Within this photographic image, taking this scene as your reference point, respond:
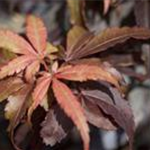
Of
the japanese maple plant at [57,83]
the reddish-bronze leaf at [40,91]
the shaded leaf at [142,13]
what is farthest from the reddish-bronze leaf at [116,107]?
the shaded leaf at [142,13]

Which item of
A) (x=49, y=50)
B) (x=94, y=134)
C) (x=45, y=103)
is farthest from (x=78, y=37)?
(x=94, y=134)

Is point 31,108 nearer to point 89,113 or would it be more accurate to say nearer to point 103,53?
point 89,113

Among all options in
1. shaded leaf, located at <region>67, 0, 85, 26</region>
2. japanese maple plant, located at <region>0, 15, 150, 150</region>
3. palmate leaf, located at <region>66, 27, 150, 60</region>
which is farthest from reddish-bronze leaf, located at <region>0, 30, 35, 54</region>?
shaded leaf, located at <region>67, 0, 85, 26</region>

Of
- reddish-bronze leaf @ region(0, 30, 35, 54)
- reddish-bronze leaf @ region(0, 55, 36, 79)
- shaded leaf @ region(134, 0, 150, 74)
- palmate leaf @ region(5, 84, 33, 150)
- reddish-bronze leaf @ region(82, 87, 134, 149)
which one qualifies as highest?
reddish-bronze leaf @ region(0, 30, 35, 54)

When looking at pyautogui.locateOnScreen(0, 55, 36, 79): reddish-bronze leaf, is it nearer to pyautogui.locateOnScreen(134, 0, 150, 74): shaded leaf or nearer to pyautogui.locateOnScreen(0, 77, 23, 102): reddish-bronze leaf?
pyautogui.locateOnScreen(0, 77, 23, 102): reddish-bronze leaf

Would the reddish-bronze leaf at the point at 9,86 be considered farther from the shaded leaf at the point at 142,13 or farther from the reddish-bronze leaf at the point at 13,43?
the shaded leaf at the point at 142,13

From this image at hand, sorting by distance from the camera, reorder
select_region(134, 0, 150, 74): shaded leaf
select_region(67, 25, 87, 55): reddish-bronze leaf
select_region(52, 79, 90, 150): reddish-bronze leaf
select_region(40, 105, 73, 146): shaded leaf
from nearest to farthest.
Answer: select_region(52, 79, 90, 150): reddish-bronze leaf
select_region(40, 105, 73, 146): shaded leaf
select_region(67, 25, 87, 55): reddish-bronze leaf
select_region(134, 0, 150, 74): shaded leaf

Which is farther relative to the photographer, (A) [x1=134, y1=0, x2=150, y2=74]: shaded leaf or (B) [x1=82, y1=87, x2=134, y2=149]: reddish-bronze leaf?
(A) [x1=134, y1=0, x2=150, y2=74]: shaded leaf
